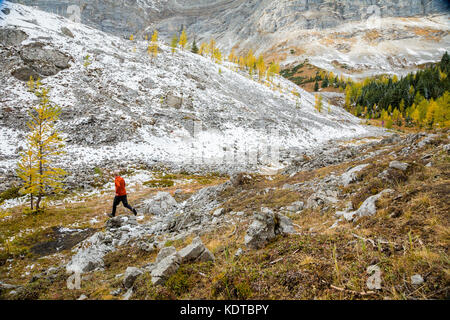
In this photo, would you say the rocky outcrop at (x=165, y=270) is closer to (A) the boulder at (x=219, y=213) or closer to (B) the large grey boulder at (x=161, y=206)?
(A) the boulder at (x=219, y=213)

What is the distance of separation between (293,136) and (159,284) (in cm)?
4591

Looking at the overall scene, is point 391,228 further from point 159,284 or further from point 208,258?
point 159,284

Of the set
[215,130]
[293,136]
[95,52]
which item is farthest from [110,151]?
[293,136]

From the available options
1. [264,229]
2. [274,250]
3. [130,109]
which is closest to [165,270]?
[274,250]

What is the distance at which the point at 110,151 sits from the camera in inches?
1056

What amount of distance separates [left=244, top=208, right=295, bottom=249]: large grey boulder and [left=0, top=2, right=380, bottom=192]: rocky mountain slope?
1985 cm

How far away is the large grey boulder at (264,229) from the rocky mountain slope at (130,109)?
781 inches

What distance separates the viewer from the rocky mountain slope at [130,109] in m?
27.6

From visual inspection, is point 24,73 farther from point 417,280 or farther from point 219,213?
point 417,280

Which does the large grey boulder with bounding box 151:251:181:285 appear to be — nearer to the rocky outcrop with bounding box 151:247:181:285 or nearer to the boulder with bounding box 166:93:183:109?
the rocky outcrop with bounding box 151:247:181:285

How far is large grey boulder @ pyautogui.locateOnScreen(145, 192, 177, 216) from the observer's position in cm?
1392

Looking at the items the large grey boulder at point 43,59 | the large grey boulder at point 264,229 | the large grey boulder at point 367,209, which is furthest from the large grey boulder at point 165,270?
the large grey boulder at point 43,59

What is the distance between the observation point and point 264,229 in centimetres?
610
